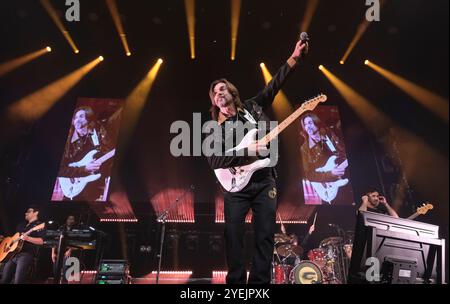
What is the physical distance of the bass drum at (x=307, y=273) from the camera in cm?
522

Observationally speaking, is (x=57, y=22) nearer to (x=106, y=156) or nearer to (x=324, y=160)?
(x=106, y=156)

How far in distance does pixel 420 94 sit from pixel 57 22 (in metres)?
7.82

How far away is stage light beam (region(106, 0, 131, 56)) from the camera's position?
588 centimetres

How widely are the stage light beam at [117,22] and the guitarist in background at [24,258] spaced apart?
4015 millimetres

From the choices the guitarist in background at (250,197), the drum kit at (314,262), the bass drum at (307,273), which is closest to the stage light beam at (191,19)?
the guitarist in background at (250,197)

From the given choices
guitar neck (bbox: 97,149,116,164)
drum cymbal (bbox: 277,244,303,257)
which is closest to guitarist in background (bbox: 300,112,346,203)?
drum cymbal (bbox: 277,244,303,257)

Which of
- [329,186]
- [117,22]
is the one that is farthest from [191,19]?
[329,186]

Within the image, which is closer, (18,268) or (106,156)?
(18,268)

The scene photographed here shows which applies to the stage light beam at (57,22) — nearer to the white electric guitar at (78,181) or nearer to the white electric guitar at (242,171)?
the white electric guitar at (78,181)

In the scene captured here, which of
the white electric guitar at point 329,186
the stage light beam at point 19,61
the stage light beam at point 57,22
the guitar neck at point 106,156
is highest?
the stage light beam at point 57,22

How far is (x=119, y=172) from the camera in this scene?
7.11m

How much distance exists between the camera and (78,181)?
21.3 ft

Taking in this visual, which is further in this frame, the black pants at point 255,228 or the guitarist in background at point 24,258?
the guitarist in background at point 24,258
